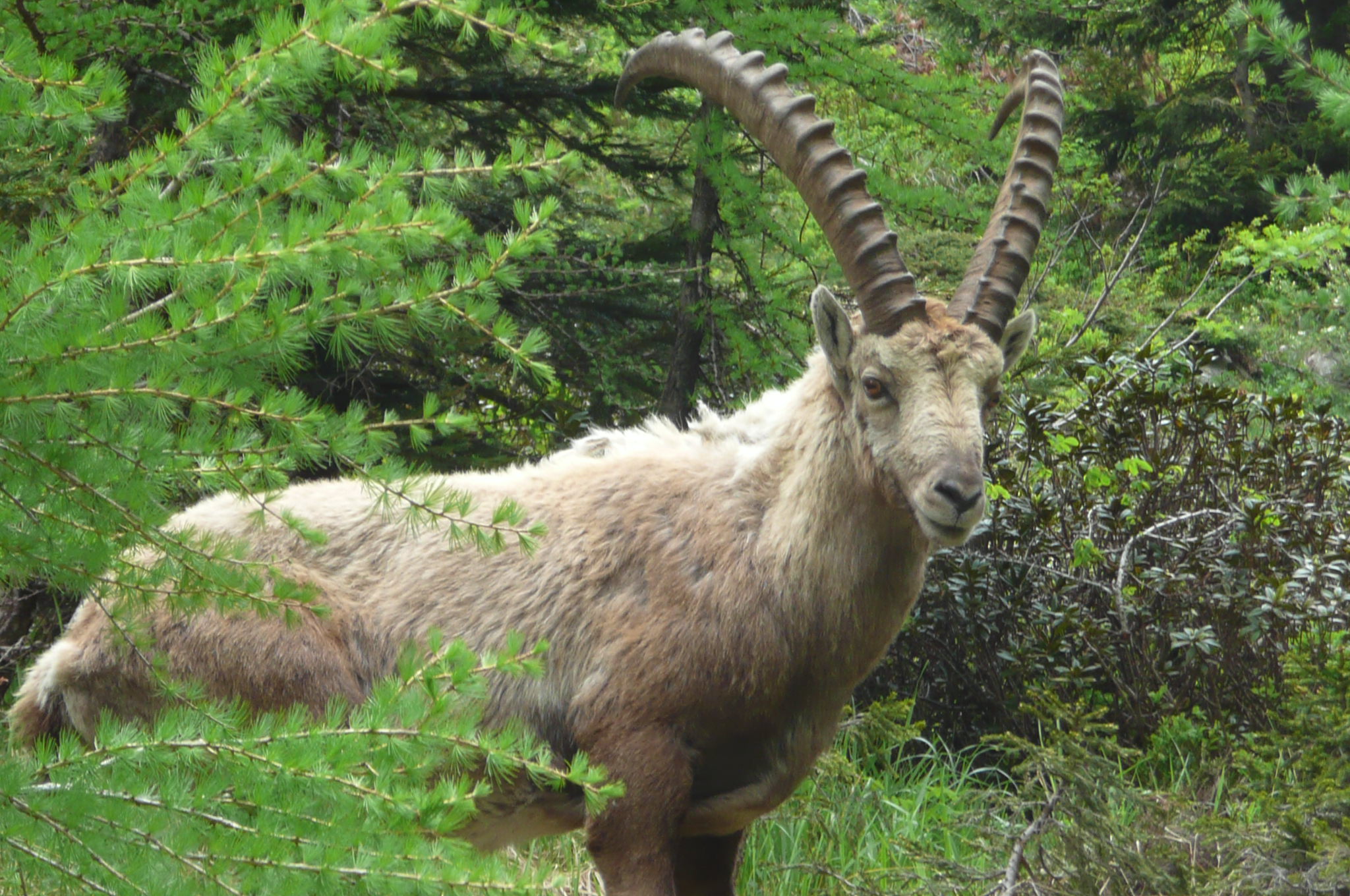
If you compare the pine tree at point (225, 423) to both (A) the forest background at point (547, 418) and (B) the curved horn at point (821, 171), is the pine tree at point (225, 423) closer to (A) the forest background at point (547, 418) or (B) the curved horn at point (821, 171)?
(A) the forest background at point (547, 418)

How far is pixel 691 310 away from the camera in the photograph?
7.54m

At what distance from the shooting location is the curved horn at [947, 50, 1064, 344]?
460 centimetres

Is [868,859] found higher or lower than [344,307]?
lower

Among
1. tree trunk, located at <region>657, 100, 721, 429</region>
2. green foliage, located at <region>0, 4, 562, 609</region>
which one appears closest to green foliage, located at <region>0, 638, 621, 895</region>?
green foliage, located at <region>0, 4, 562, 609</region>

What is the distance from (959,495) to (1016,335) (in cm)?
112

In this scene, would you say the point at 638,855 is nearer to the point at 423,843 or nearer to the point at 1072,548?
the point at 423,843

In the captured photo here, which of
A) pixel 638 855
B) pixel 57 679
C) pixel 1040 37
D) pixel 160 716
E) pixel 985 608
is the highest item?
pixel 1040 37

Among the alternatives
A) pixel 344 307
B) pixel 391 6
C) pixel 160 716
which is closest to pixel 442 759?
pixel 160 716

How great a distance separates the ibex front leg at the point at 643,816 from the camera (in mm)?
4121

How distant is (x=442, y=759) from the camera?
8.78ft

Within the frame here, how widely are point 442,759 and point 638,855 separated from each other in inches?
65.1

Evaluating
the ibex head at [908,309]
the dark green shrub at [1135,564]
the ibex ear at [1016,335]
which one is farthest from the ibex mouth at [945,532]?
the dark green shrub at [1135,564]

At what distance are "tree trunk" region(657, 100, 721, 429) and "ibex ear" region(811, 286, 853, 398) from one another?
307cm

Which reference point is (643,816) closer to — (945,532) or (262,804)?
(945,532)
